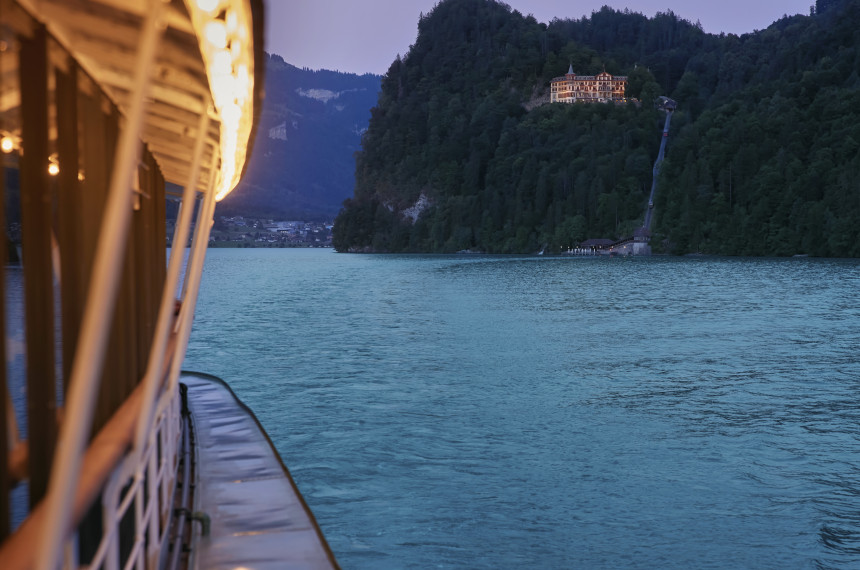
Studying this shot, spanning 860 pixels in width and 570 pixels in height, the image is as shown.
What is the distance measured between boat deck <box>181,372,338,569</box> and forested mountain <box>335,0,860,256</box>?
109804 millimetres

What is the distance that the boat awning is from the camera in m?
2.34

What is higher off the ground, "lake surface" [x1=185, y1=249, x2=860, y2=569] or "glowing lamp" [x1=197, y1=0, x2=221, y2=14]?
"glowing lamp" [x1=197, y1=0, x2=221, y2=14]

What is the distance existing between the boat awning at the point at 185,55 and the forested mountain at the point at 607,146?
11289 centimetres

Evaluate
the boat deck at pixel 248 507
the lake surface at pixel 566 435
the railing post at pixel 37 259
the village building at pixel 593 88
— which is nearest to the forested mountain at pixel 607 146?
the village building at pixel 593 88

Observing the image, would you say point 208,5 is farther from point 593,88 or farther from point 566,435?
point 593,88

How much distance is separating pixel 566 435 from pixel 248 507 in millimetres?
9844

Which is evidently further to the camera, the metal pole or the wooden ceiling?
the wooden ceiling

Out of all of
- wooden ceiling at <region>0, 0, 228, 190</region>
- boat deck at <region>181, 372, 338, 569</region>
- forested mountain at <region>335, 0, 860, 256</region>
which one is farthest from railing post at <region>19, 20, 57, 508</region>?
forested mountain at <region>335, 0, 860, 256</region>

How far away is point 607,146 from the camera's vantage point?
482 ft

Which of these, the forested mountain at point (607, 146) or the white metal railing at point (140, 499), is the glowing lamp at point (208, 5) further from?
the forested mountain at point (607, 146)

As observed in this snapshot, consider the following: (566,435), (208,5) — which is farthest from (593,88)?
(208,5)

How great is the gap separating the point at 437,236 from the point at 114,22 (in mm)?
153288

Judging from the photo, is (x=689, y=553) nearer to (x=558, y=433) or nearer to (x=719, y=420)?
(x=558, y=433)

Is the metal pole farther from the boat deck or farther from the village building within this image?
the village building
